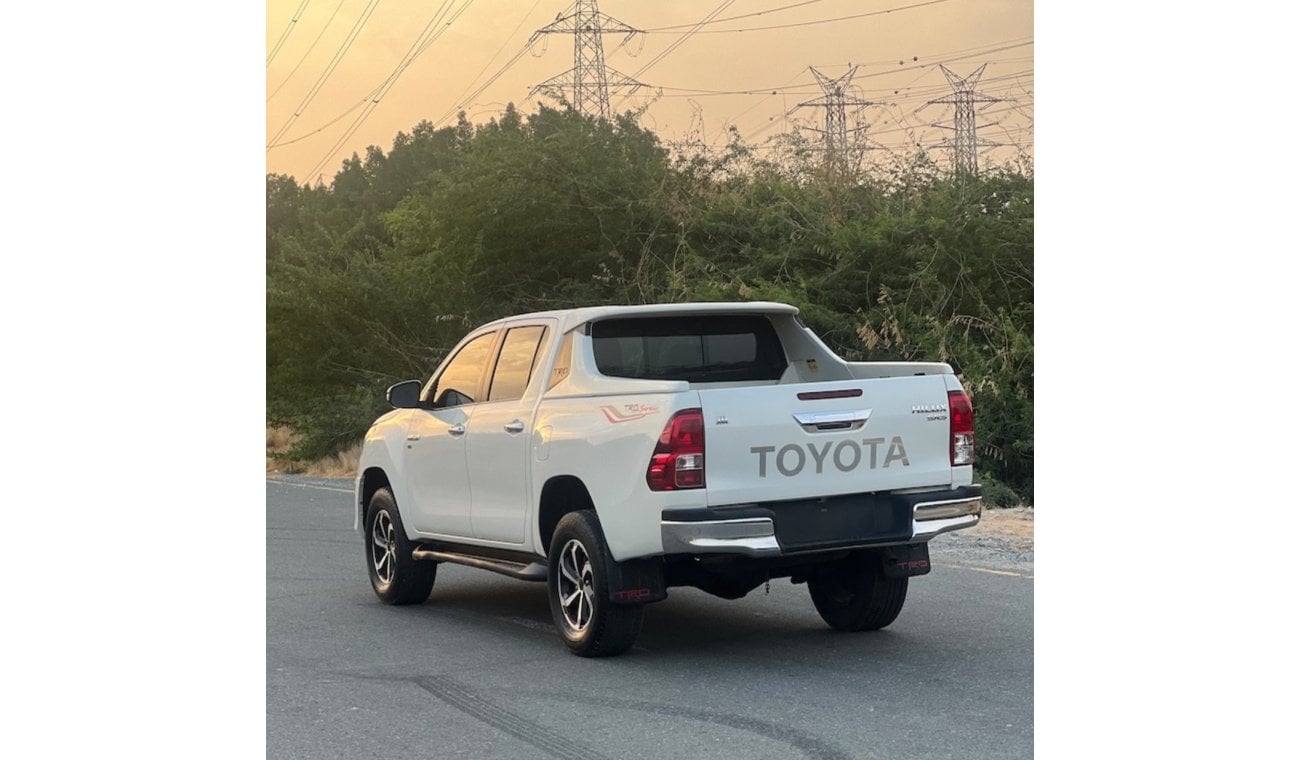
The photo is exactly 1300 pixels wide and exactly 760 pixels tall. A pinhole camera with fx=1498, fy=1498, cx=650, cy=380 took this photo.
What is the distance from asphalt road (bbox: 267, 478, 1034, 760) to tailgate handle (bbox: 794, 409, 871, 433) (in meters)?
1.15

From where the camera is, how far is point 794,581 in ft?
25.7

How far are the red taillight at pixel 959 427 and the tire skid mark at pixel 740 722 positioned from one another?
1.93 meters

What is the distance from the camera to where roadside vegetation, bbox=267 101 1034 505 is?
38.9ft

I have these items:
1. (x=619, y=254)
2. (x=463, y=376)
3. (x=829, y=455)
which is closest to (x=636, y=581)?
(x=829, y=455)

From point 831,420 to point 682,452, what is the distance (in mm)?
749

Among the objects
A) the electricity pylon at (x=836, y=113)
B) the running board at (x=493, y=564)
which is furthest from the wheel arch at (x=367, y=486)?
the electricity pylon at (x=836, y=113)

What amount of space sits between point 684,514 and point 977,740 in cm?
166

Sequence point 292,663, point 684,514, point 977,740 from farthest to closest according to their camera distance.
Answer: point 292,663 < point 684,514 < point 977,740

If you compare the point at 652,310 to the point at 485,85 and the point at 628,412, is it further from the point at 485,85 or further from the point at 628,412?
the point at 485,85

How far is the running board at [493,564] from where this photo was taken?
7801 mm

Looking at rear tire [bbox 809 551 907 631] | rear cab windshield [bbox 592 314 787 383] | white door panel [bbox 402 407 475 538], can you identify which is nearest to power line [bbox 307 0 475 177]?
white door panel [bbox 402 407 475 538]

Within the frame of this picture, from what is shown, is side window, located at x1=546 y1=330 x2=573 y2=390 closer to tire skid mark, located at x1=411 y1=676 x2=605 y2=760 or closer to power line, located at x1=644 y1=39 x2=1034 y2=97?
tire skid mark, located at x1=411 y1=676 x2=605 y2=760
